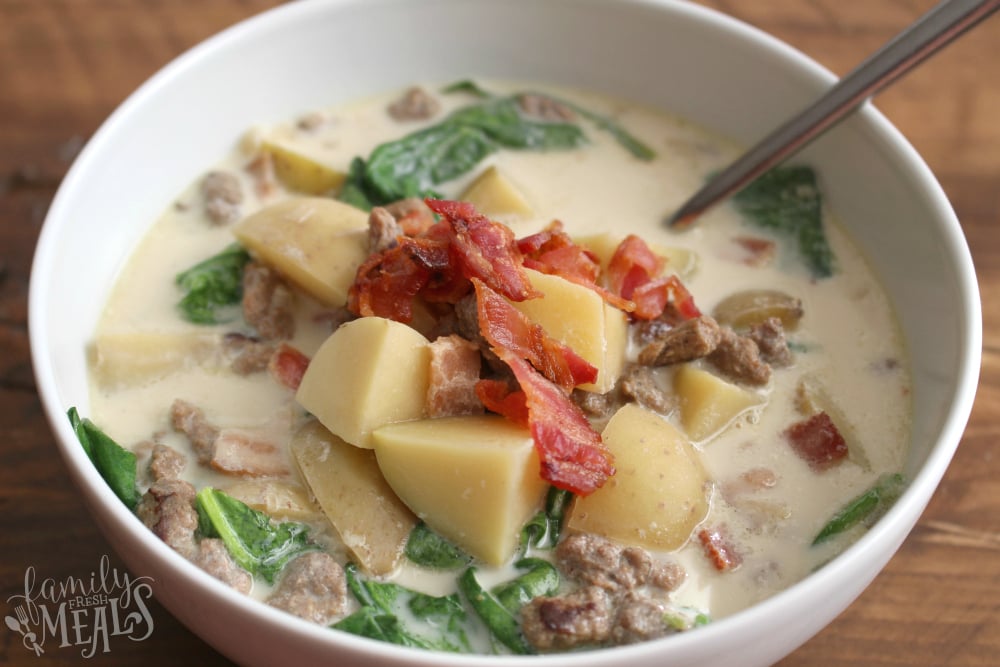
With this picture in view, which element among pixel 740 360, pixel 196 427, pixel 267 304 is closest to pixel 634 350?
pixel 740 360

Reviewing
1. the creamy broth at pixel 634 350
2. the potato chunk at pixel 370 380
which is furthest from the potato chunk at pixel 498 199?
the potato chunk at pixel 370 380

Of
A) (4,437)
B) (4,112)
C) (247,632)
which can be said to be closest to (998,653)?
(247,632)

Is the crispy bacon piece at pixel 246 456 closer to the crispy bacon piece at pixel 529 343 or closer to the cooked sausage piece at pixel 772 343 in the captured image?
the crispy bacon piece at pixel 529 343

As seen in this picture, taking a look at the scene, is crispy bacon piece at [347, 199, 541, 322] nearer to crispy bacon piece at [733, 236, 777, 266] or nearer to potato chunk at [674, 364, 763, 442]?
potato chunk at [674, 364, 763, 442]

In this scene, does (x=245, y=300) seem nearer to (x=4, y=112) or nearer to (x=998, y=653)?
(x=4, y=112)

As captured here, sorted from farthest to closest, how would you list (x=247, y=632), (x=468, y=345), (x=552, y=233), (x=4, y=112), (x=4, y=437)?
(x=4, y=112) → (x=4, y=437) → (x=552, y=233) → (x=468, y=345) → (x=247, y=632)

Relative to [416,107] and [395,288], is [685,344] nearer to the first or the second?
[395,288]
